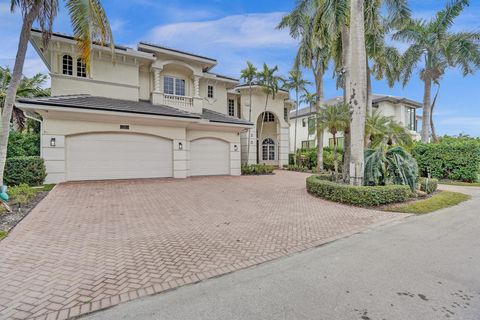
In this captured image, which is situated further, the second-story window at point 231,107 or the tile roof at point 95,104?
the second-story window at point 231,107

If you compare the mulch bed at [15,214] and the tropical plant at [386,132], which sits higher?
the tropical plant at [386,132]

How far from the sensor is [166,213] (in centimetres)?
776

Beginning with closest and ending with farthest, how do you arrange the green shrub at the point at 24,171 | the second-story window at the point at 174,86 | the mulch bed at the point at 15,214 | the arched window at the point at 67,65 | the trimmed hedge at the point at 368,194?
the mulch bed at the point at 15,214
the trimmed hedge at the point at 368,194
the green shrub at the point at 24,171
the arched window at the point at 67,65
the second-story window at the point at 174,86

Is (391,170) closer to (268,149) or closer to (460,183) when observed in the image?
(460,183)

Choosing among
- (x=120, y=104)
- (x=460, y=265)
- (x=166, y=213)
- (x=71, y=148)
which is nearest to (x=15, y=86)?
(x=71, y=148)

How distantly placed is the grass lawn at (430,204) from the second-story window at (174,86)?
51.5ft

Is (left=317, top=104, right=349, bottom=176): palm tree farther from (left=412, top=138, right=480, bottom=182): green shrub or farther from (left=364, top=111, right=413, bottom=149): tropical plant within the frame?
(left=412, top=138, right=480, bottom=182): green shrub

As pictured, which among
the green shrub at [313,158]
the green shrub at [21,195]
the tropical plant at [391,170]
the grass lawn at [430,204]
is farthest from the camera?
the green shrub at [313,158]

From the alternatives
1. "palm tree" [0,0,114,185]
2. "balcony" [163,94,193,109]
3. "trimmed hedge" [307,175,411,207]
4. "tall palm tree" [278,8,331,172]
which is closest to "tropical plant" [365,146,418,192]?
"trimmed hedge" [307,175,411,207]

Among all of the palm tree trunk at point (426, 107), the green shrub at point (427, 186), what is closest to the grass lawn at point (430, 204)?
the green shrub at point (427, 186)

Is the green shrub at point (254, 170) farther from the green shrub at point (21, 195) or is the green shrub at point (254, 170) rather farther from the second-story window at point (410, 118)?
the second-story window at point (410, 118)

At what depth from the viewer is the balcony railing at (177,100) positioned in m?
17.1

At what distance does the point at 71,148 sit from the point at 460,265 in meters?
15.7

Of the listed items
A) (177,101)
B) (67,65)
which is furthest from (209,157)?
(67,65)
